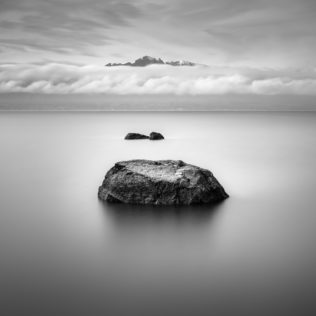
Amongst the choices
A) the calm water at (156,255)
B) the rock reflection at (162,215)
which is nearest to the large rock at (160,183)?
the rock reflection at (162,215)

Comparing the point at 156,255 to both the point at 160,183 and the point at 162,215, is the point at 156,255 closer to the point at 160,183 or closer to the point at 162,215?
the point at 162,215

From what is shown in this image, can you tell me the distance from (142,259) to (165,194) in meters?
2.99

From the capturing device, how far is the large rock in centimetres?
964

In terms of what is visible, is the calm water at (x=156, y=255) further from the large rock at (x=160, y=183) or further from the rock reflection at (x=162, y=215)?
the large rock at (x=160, y=183)

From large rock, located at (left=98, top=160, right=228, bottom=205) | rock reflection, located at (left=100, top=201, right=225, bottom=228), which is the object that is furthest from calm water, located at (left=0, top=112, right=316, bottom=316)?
large rock, located at (left=98, top=160, right=228, bottom=205)

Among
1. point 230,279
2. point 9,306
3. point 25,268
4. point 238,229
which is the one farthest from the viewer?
point 238,229

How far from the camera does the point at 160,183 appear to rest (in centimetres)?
963

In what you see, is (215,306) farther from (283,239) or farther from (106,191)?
(106,191)

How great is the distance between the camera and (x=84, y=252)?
7.21m

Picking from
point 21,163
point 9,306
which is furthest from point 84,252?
point 21,163

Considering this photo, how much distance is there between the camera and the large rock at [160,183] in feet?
31.6

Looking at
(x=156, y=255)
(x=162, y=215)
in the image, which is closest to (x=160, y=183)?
(x=162, y=215)

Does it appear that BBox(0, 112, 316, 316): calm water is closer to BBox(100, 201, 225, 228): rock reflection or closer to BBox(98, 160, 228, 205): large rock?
BBox(100, 201, 225, 228): rock reflection

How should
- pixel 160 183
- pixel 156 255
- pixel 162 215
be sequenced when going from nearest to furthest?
pixel 156 255 → pixel 162 215 → pixel 160 183
